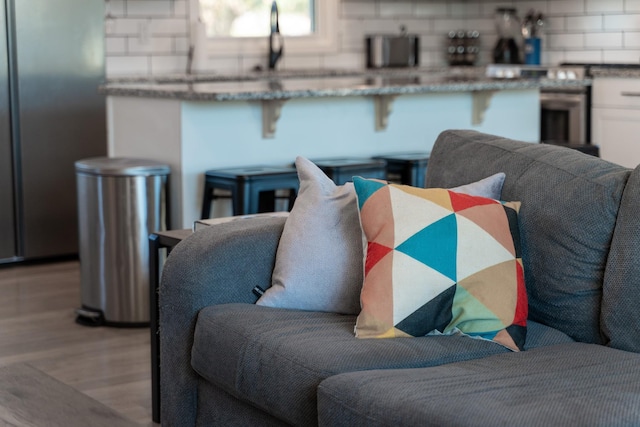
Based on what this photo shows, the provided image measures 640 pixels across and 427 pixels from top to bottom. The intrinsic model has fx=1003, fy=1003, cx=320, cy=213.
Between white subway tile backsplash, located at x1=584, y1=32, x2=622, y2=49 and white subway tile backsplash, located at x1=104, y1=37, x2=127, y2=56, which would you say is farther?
white subway tile backsplash, located at x1=584, y1=32, x2=622, y2=49

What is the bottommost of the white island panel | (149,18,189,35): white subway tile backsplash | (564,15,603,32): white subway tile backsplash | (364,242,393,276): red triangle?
(364,242,393,276): red triangle

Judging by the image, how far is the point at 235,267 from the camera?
8.51 ft

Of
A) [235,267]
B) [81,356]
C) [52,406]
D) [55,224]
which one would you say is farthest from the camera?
[55,224]

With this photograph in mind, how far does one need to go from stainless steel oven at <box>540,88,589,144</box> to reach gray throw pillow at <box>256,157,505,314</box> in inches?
155

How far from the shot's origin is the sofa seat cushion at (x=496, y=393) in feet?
5.72

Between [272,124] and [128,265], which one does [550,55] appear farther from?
[128,265]

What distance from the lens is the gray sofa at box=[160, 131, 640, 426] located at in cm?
187

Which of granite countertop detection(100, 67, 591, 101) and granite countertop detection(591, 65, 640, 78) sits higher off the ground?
granite countertop detection(591, 65, 640, 78)

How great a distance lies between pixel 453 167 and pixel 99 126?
3.22 meters

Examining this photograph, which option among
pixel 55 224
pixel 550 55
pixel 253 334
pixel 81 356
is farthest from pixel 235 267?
pixel 550 55

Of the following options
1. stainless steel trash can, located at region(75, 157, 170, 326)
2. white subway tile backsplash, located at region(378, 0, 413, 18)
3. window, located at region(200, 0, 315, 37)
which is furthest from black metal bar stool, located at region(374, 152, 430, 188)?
white subway tile backsplash, located at region(378, 0, 413, 18)

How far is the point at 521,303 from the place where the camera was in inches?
91.7

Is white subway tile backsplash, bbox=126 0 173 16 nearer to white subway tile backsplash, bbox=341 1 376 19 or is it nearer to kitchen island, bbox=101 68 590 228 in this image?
white subway tile backsplash, bbox=341 1 376 19

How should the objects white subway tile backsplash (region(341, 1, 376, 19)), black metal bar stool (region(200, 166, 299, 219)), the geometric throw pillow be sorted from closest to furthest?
the geometric throw pillow
black metal bar stool (region(200, 166, 299, 219))
white subway tile backsplash (region(341, 1, 376, 19))
